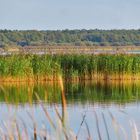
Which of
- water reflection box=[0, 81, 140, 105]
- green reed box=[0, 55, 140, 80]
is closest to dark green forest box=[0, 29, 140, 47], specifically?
green reed box=[0, 55, 140, 80]

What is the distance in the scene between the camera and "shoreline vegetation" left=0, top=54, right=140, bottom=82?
27281 millimetres

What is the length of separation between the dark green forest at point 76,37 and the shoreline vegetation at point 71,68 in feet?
167

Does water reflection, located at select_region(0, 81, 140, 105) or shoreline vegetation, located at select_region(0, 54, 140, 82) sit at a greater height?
shoreline vegetation, located at select_region(0, 54, 140, 82)

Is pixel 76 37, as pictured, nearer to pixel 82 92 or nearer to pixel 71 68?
pixel 71 68

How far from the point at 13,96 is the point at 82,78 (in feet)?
24.7

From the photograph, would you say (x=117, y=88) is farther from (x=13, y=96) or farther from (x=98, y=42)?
(x=98, y=42)

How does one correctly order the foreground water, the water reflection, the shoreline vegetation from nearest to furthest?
1. the foreground water
2. the water reflection
3. the shoreline vegetation

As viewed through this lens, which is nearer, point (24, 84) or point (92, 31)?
point (24, 84)

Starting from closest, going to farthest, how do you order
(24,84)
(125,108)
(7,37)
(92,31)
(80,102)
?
1. (125,108)
2. (80,102)
3. (24,84)
4. (7,37)
5. (92,31)

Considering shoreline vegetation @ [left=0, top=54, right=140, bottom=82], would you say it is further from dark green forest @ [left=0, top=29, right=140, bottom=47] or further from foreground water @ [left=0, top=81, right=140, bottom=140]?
dark green forest @ [left=0, top=29, right=140, bottom=47]

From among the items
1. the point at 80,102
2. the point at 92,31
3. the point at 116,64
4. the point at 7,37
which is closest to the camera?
the point at 80,102

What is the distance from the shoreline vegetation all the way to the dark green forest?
5076 cm

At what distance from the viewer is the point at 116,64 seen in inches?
1113

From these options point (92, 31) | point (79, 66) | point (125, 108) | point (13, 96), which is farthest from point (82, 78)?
point (92, 31)
